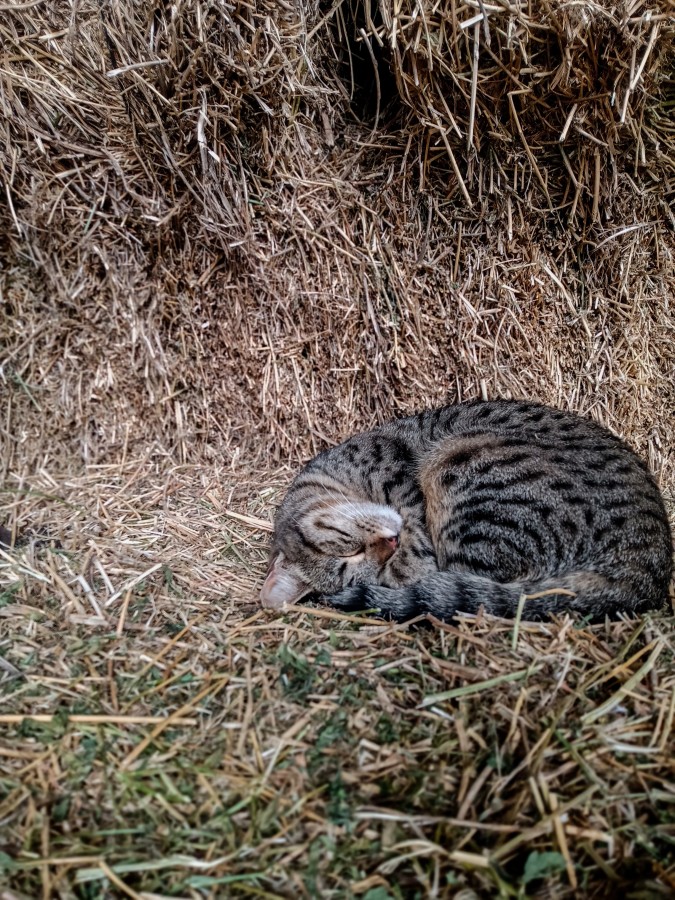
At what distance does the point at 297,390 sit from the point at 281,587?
1373 mm

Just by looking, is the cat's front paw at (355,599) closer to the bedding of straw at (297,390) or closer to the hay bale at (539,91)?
the bedding of straw at (297,390)

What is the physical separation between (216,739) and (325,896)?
0.60m

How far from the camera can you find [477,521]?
9.27 ft

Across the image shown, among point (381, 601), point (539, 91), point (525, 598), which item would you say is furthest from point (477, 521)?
point (539, 91)

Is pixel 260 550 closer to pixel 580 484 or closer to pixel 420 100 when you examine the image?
pixel 580 484

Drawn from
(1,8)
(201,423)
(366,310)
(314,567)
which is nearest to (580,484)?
(314,567)

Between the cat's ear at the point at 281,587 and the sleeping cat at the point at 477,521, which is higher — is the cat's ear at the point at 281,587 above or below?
below

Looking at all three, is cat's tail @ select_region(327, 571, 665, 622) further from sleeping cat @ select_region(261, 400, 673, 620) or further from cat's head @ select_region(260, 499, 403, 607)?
cat's head @ select_region(260, 499, 403, 607)

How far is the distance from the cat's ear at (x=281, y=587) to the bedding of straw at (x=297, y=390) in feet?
0.32

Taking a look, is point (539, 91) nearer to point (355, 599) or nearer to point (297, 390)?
point (297, 390)

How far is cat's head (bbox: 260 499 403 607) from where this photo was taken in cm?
292

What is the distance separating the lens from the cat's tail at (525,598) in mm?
2385

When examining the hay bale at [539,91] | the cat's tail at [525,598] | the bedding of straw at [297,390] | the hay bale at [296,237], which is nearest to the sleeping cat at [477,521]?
the cat's tail at [525,598]

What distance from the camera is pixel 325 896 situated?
1454 mm
